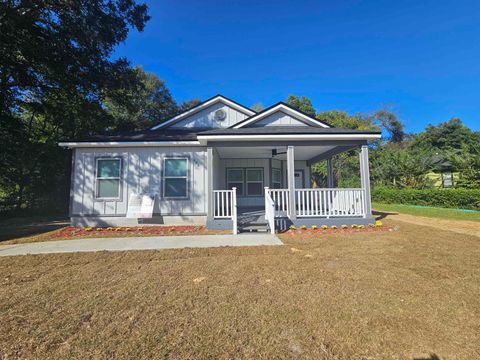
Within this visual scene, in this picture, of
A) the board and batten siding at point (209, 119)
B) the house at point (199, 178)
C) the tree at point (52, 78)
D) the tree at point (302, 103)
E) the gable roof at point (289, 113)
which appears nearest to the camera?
the house at point (199, 178)

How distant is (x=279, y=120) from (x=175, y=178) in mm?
4879

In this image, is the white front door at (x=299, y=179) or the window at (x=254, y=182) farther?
the white front door at (x=299, y=179)

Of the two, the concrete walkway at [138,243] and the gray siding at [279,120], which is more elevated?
the gray siding at [279,120]

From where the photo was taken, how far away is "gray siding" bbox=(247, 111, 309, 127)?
10094 millimetres

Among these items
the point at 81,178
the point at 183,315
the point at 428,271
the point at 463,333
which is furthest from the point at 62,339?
the point at 81,178

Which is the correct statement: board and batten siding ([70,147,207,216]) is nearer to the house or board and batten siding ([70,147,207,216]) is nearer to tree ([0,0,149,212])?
the house

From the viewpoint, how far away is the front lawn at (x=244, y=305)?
84.8 inches

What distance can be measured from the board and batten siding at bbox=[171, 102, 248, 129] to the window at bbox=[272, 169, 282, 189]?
3.33 meters

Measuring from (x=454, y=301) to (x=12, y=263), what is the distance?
740cm

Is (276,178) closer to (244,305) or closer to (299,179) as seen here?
(299,179)

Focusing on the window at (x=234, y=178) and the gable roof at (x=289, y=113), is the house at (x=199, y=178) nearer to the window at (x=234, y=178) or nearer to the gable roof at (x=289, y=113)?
the gable roof at (x=289, y=113)

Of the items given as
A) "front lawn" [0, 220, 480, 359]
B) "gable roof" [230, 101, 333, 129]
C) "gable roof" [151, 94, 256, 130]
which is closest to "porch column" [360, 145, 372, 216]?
"gable roof" [230, 101, 333, 129]

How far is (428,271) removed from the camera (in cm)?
408


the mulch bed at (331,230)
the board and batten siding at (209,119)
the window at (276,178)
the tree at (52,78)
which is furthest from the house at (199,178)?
the tree at (52,78)
